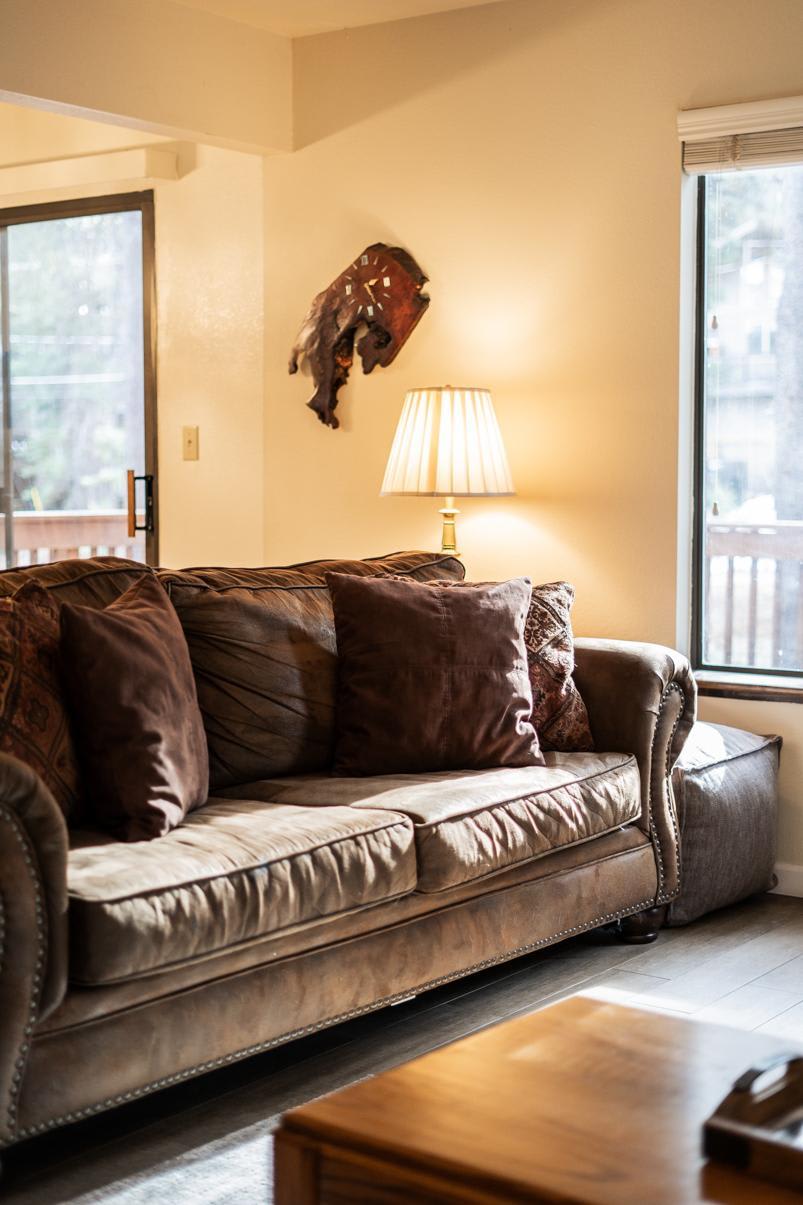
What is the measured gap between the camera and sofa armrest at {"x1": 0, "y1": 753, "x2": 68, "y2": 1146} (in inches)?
81.7

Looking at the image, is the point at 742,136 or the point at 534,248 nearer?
the point at 742,136

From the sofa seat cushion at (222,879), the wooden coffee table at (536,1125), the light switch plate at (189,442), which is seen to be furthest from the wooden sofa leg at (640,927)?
the light switch plate at (189,442)

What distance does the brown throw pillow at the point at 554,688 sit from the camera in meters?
3.56

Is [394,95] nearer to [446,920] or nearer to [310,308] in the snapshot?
[310,308]

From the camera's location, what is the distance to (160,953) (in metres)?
2.26

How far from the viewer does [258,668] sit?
10.7 ft

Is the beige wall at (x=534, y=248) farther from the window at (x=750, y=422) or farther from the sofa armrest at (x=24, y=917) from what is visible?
the sofa armrest at (x=24, y=917)

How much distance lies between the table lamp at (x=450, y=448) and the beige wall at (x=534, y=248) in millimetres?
250

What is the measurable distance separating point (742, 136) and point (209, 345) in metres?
2.05

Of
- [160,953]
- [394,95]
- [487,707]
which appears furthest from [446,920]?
[394,95]

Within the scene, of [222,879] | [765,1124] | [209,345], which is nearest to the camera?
[765,1124]

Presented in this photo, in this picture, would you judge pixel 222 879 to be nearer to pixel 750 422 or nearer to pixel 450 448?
pixel 450 448

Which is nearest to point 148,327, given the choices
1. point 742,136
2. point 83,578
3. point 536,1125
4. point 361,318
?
point 361,318

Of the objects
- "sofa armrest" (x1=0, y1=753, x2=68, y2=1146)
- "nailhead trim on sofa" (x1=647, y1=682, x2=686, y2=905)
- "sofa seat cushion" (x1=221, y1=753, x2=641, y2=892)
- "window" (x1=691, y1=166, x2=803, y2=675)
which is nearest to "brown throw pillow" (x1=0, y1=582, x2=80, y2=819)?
"sofa armrest" (x1=0, y1=753, x2=68, y2=1146)
